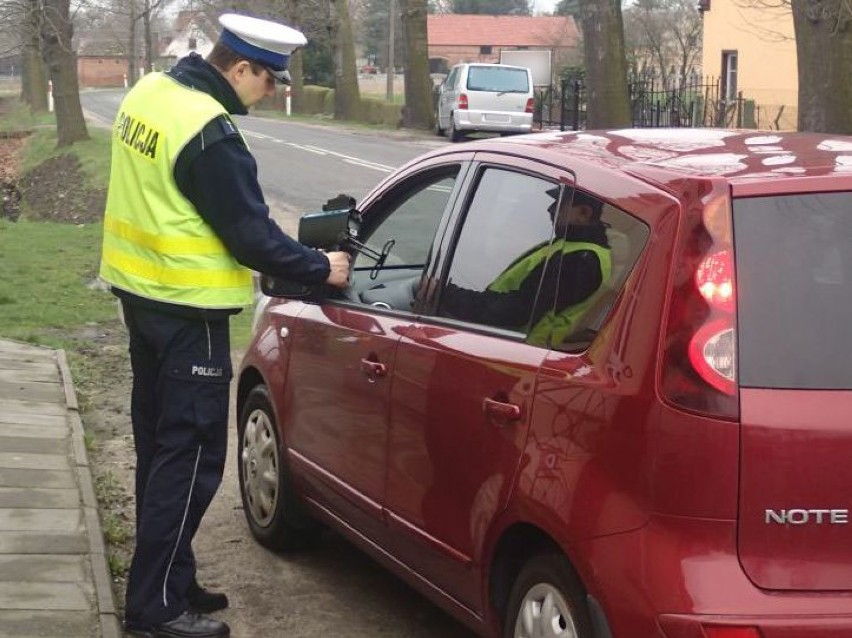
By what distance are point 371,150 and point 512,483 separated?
2797cm

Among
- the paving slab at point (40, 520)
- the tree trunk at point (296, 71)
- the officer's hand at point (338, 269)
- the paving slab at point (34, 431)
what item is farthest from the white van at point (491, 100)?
the officer's hand at point (338, 269)

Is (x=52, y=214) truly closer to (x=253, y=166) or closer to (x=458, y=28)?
(x=253, y=166)

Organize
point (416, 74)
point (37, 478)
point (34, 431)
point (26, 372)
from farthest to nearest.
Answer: point (416, 74)
point (26, 372)
point (34, 431)
point (37, 478)

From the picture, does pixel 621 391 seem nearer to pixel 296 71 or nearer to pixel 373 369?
pixel 373 369

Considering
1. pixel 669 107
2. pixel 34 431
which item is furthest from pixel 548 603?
pixel 669 107

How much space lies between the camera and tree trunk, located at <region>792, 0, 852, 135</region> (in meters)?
22.5

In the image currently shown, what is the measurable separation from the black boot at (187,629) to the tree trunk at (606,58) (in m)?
24.9

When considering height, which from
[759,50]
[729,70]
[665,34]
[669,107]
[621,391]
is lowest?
[669,107]

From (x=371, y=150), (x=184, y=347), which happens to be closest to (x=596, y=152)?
(x=184, y=347)

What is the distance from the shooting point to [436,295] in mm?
4457

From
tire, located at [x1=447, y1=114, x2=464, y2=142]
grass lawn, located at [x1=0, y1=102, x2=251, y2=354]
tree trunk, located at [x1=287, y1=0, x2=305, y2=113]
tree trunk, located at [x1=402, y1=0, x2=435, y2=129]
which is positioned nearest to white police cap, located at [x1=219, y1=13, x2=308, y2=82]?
grass lawn, located at [x1=0, y1=102, x2=251, y2=354]

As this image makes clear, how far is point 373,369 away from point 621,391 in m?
1.41

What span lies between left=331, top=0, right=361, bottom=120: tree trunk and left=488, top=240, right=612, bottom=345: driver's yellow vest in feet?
153

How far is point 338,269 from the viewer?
470 centimetres
